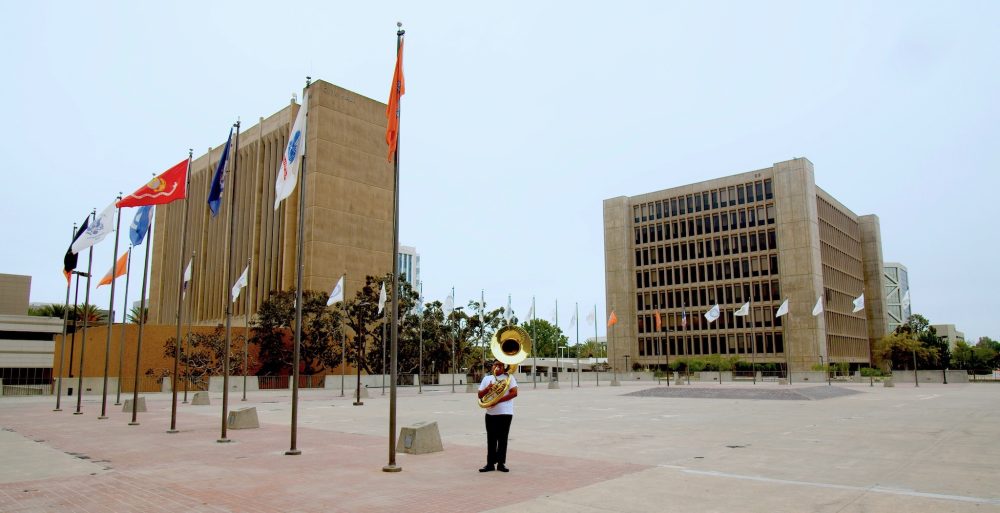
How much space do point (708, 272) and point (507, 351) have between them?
100 m

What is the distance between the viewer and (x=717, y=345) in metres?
101

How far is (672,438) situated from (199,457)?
10997mm

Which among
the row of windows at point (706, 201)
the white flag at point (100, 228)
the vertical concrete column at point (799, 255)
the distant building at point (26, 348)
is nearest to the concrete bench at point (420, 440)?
the white flag at point (100, 228)

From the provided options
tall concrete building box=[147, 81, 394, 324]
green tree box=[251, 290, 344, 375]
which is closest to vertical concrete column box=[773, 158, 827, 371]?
tall concrete building box=[147, 81, 394, 324]

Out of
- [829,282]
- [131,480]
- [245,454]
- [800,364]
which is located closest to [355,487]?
[131,480]

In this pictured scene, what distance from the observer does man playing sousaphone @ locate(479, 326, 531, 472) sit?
1102cm

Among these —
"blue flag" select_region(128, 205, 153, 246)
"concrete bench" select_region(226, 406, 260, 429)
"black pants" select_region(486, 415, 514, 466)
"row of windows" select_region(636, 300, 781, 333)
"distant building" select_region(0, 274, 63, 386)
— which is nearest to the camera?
"black pants" select_region(486, 415, 514, 466)

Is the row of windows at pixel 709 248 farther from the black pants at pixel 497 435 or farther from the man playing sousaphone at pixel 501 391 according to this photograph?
the black pants at pixel 497 435

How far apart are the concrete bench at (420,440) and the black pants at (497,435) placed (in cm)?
284

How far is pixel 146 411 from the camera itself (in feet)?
91.5

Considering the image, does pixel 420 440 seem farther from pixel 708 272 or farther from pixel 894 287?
pixel 894 287

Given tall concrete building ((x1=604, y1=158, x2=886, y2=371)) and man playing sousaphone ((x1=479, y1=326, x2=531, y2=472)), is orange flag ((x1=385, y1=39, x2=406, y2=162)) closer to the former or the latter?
man playing sousaphone ((x1=479, y1=326, x2=531, y2=472))

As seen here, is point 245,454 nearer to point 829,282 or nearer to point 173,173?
point 173,173

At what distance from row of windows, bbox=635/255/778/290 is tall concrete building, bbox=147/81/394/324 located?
4844 cm
